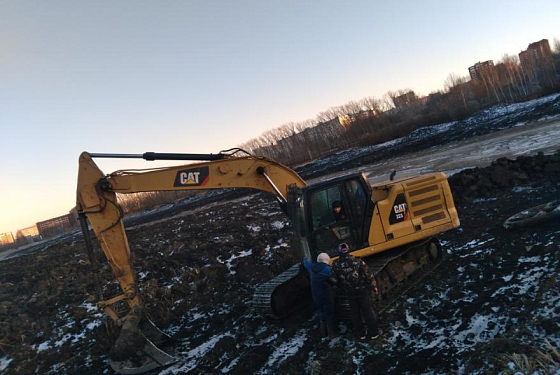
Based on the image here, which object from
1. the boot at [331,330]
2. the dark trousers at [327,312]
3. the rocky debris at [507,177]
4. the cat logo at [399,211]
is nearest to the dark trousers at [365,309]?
the dark trousers at [327,312]

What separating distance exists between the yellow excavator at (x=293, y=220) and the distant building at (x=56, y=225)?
196 ft

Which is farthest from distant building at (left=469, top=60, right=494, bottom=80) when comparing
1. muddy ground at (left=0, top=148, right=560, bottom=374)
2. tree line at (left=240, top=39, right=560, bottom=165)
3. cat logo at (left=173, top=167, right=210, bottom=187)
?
cat logo at (left=173, top=167, right=210, bottom=187)

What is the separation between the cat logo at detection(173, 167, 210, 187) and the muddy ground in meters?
2.87

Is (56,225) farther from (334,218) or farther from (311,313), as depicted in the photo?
(334,218)

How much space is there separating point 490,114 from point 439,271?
39.8m

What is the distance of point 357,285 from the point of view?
599 centimetres

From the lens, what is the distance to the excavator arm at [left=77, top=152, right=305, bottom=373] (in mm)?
6812

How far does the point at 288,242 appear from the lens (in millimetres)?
13023

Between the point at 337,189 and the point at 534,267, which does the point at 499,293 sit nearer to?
the point at 534,267

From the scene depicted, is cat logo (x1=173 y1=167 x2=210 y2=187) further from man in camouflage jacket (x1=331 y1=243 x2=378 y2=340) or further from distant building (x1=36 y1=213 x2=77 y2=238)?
distant building (x1=36 y1=213 x2=77 y2=238)

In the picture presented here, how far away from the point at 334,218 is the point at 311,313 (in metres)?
1.95

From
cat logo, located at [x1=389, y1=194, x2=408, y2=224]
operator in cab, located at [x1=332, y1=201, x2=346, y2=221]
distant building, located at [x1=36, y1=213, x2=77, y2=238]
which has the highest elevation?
distant building, located at [x1=36, y1=213, x2=77, y2=238]

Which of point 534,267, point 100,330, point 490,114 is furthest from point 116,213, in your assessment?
point 490,114

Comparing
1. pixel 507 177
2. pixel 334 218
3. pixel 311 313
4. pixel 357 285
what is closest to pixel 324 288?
pixel 357 285
